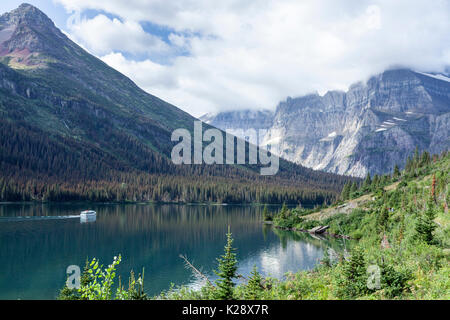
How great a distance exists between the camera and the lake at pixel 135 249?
1692 inches

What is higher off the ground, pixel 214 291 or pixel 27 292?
pixel 214 291

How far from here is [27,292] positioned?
36.5 m

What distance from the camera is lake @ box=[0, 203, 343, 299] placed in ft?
141

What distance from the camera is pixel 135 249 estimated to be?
62.5m

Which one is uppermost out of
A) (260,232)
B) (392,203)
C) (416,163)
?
(416,163)

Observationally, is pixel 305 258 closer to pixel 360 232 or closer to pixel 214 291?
pixel 360 232
